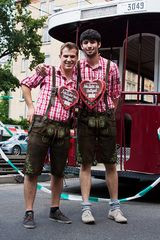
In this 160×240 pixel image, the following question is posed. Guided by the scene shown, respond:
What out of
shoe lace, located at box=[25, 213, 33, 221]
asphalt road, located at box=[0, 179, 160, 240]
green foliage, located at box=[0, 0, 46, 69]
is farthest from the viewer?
green foliage, located at box=[0, 0, 46, 69]

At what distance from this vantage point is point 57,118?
451 centimetres

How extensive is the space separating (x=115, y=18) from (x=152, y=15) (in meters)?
0.57

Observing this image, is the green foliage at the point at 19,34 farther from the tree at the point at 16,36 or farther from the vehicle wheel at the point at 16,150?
the vehicle wheel at the point at 16,150

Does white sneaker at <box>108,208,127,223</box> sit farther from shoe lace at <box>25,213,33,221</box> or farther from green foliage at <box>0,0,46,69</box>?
green foliage at <box>0,0,46,69</box>

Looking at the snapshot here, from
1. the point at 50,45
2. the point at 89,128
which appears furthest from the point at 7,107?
the point at 89,128

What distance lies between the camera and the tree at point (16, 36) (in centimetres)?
2606

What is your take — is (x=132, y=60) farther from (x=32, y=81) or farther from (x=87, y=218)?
(x=87, y=218)

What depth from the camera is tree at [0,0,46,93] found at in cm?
2606

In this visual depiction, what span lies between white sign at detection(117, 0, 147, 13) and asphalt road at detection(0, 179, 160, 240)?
9.14 ft

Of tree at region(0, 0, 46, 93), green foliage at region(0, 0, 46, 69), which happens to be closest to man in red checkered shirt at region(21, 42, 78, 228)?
tree at region(0, 0, 46, 93)

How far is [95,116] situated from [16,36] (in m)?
22.3

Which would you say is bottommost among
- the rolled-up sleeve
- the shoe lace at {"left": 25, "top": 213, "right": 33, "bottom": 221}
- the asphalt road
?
the asphalt road

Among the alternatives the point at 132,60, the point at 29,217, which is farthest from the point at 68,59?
the point at 132,60

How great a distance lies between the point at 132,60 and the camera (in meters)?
9.07
